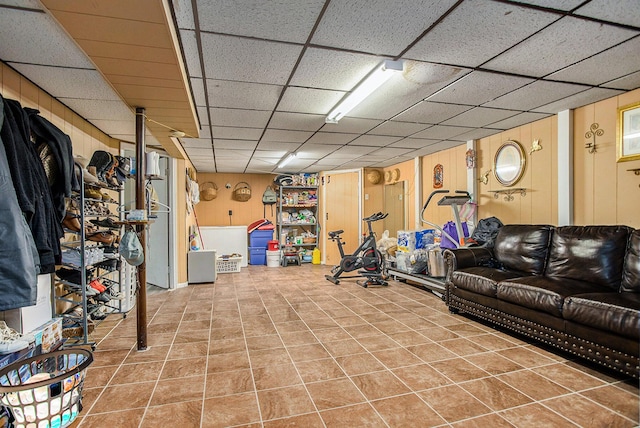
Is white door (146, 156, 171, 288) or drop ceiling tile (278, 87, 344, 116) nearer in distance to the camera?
drop ceiling tile (278, 87, 344, 116)

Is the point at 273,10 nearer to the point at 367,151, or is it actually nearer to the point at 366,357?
the point at 366,357

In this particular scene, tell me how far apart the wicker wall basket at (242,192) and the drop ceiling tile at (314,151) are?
245cm

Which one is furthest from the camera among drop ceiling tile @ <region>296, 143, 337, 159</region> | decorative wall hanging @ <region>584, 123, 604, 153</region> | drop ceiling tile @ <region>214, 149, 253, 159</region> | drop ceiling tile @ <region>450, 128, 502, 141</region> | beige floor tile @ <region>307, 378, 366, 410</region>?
drop ceiling tile @ <region>214, 149, 253, 159</region>

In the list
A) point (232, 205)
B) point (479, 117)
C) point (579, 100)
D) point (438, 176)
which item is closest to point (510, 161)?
point (479, 117)

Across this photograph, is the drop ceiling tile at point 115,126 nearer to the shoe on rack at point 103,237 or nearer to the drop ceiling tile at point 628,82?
the shoe on rack at point 103,237

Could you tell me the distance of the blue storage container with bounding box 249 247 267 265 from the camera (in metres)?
7.61

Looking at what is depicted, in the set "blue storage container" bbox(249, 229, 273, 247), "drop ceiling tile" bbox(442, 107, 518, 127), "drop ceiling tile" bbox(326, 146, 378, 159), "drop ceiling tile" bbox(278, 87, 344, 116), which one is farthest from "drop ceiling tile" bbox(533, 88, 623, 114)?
"blue storage container" bbox(249, 229, 273, 247)

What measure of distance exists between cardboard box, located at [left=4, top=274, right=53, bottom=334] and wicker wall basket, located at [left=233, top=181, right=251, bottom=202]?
5514mm

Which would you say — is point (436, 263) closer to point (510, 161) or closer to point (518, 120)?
point (510, 161)

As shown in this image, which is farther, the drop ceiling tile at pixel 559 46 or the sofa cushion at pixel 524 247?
the sofa cushion at pixel 524 247

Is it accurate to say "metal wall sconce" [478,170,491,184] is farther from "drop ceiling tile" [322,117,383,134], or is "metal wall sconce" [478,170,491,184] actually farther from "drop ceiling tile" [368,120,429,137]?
"drop ceiling tile" [322,117,383,134]

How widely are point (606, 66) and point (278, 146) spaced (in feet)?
13.1

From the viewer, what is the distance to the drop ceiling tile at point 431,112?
11.1 ft

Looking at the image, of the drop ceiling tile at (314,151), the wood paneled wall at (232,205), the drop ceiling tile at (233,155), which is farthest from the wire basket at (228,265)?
the drop ceiling tile at (314,151)
